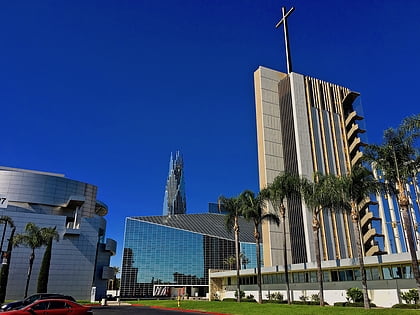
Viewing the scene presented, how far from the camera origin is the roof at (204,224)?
11462 cm

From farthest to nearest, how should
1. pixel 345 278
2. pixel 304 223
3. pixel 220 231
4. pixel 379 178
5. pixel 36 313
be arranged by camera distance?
pixel 220 231 < pixel 304 223 < pixel 345 278 < pixel 379 178 < pixel 36 313

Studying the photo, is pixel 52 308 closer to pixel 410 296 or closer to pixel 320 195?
pixel 320 195

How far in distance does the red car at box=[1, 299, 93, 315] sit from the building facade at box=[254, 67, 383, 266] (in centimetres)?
4421

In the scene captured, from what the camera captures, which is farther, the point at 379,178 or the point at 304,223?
the point at 304,223

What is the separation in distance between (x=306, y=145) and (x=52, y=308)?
55180mm

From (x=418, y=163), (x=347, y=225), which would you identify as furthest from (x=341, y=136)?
(x=418, y=163)

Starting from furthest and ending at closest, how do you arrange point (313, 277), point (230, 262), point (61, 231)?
point (230, 262) < point (61, 231) < point (313, 277)

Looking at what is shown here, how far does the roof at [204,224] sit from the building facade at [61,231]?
40.5m

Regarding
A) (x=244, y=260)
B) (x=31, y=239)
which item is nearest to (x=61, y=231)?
(x=31, y=239)

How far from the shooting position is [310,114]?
224 ft

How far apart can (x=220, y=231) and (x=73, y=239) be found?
5907 centimetres

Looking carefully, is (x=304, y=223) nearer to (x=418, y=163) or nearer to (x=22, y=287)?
(x=418, y=163)

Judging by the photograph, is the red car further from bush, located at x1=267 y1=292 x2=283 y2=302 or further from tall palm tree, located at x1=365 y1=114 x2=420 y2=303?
bush, located at x1=267 y1=292 x2=283 y2=302

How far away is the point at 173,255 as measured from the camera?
11288 cm
